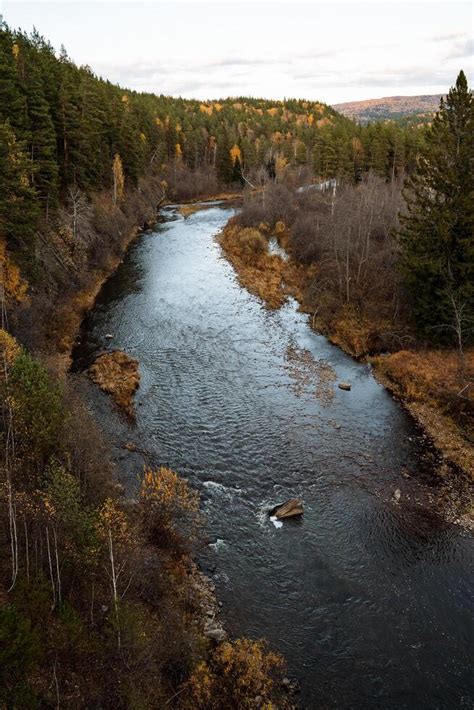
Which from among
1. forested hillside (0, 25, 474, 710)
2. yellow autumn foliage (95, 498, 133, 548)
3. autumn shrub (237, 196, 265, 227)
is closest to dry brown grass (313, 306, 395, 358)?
forested hillside (0, 25, 474, 710)

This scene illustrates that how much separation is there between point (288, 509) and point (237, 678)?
7551mm

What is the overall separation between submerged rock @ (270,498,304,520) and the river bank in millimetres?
6422

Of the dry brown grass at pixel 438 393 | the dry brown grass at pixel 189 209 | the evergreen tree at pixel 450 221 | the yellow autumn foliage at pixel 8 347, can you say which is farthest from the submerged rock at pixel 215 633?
the dry brown grass at pixel 189 209

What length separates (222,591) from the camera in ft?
Result: 56.6

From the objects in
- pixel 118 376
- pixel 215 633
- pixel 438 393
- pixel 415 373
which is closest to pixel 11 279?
pixel 118 376

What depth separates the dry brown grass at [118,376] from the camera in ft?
94.6

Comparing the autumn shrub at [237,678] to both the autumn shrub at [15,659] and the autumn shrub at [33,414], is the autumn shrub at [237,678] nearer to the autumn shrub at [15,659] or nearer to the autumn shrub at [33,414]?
the autumn shrub at [15,659]

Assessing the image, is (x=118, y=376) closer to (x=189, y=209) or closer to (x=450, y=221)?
(x=450, y=221)

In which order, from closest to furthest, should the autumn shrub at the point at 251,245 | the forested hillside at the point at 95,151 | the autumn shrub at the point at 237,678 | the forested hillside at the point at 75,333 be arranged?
the forested hillside at the point at 75,333 → the autumn shrub at the point at 237,678 → the forested hillside at the point at 95,151 → the autumn shrub at the point at 251,245

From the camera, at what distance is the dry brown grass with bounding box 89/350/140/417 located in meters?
28.8

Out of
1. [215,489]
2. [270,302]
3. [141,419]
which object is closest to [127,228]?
[270,302]

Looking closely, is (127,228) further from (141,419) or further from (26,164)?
(141,419)

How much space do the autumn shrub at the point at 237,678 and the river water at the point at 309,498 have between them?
64 centimetres

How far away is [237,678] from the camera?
1409 centimetres
